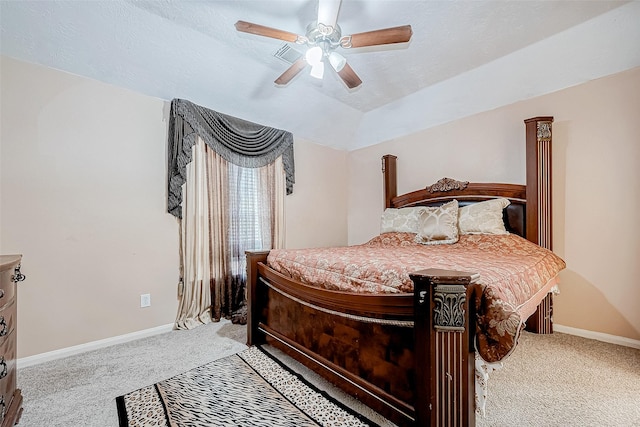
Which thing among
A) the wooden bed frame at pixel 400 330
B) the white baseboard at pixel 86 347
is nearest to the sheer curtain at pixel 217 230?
the white baseboard at pixel 86 347

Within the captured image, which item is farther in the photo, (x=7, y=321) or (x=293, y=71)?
(x=293, y=71)

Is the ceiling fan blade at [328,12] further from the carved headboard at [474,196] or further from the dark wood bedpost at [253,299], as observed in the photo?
the carved headboard at [474,196]

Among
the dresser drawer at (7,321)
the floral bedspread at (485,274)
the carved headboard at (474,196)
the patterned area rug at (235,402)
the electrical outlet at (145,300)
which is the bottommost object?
the patterned area rug at (235,402)

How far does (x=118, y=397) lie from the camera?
1.69 m

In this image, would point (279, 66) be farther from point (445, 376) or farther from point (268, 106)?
point (445, 376)

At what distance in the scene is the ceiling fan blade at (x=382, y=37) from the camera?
188cm

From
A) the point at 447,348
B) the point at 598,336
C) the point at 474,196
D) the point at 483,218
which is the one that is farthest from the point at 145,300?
the point at 598,336

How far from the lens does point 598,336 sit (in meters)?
2.47

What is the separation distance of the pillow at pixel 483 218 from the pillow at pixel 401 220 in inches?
19.1

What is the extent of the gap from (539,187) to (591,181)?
389 mm

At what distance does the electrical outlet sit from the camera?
8.83 feet

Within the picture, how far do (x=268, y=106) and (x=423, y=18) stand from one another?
1.89m

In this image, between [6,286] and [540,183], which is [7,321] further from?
[540,183]

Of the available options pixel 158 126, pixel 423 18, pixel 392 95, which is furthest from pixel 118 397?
pixel 392 95
